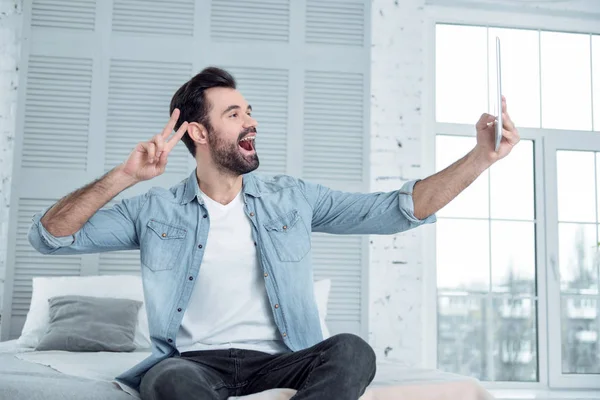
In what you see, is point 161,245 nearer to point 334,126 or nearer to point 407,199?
point 407,199

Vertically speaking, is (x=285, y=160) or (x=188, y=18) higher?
(x=188, y=18)

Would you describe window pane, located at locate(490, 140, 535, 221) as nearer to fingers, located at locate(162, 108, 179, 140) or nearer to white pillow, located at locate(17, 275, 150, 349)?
white pillow, located at locate(17, 275, 150, 349)

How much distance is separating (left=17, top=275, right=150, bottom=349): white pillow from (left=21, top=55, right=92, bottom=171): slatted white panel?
2.49 feet

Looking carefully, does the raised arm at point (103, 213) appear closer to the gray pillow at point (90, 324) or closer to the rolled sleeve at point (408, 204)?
the rolled sleeve at point (408, 204)

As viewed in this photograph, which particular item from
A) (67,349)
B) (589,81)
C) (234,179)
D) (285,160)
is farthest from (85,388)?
(589,81)

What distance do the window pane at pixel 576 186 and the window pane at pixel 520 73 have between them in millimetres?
298

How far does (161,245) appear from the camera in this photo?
2.02 metres

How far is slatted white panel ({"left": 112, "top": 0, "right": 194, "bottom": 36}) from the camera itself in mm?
4000

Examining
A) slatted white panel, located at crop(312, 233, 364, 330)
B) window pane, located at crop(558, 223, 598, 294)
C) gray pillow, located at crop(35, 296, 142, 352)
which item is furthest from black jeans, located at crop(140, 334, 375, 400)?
window pane, located at crop(558, 223, 598, 294)

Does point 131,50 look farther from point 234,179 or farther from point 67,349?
point 234,179

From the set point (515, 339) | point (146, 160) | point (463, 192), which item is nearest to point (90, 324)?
point (146, 160)

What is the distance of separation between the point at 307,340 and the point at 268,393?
35 cm

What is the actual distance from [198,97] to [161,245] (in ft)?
1.84

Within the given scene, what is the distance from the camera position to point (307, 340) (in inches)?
76.0
